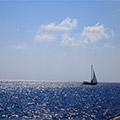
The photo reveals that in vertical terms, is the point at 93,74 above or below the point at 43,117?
above

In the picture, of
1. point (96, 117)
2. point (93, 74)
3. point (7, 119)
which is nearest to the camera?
point (7, 119)

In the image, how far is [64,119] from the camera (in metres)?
42.8

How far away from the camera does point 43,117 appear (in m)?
44.2

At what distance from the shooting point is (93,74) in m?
193

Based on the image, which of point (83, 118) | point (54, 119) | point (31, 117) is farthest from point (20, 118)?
Answer: point (83, 118)

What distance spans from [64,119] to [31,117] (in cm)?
759

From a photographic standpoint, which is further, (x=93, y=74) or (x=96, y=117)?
(x=93, y=74)

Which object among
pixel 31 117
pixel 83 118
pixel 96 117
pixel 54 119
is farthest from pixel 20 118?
pixel 96 117

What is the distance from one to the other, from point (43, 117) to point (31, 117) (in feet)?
8.95

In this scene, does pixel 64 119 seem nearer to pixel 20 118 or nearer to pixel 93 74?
pixel 20 118

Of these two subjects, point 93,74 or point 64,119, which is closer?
point 64,119

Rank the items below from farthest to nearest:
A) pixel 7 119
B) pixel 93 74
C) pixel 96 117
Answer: pixel 93 74 < pixel 96 117 < pixel 7 119

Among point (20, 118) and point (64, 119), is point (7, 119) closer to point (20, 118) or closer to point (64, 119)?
point (20, 118)

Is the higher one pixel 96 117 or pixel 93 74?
pixel 93 74
